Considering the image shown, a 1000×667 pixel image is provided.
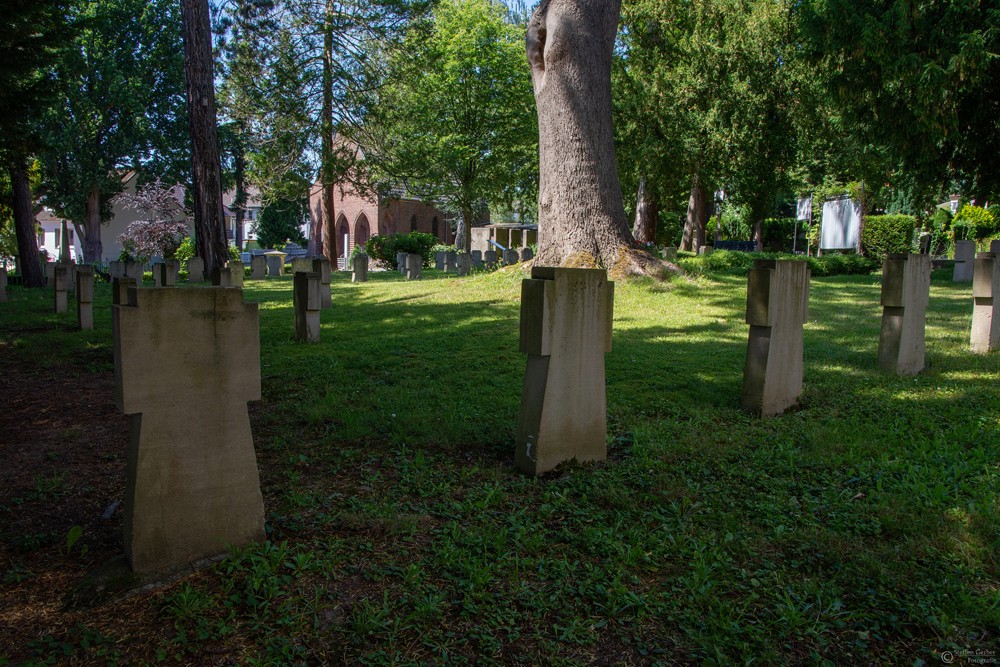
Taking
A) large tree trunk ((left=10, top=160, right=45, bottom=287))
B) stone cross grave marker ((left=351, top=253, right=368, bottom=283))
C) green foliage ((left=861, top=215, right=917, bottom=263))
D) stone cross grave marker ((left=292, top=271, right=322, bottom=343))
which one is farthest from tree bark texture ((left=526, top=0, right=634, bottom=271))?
green foliage ((left=861, top=215, right=917, bottom=263))

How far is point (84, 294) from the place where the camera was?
33.3ft

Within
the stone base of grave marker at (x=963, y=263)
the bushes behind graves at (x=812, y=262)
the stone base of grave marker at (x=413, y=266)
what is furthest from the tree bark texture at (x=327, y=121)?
the stone base of grave marker at (x=963, y=263)

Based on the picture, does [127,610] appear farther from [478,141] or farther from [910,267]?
Result: [478,141]

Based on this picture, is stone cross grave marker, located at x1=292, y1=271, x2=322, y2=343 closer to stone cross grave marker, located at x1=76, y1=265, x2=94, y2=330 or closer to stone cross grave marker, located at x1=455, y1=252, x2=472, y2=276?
stone cross grave marker, located at x1=76, y1=265, x2=94, y2=330

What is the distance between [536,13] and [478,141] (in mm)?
21751

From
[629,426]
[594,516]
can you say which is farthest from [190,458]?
[629,426]

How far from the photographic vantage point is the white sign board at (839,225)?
3694cm

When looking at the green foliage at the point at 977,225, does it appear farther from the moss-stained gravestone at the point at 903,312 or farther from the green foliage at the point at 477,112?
the moss-stained gravestone at the point at 903,312

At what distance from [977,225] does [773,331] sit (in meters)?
29.2

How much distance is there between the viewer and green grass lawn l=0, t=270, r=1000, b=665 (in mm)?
2637

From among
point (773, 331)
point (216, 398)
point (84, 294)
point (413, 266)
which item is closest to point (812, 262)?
point (413, 266)

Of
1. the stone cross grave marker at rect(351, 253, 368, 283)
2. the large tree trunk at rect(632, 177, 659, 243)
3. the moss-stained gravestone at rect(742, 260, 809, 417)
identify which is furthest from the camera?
the large tree trunk at rect(632, 177, 659, 243)

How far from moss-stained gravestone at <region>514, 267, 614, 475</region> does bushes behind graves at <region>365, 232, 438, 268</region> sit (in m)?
25.1

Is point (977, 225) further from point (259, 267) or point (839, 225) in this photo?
point (259, 267)
